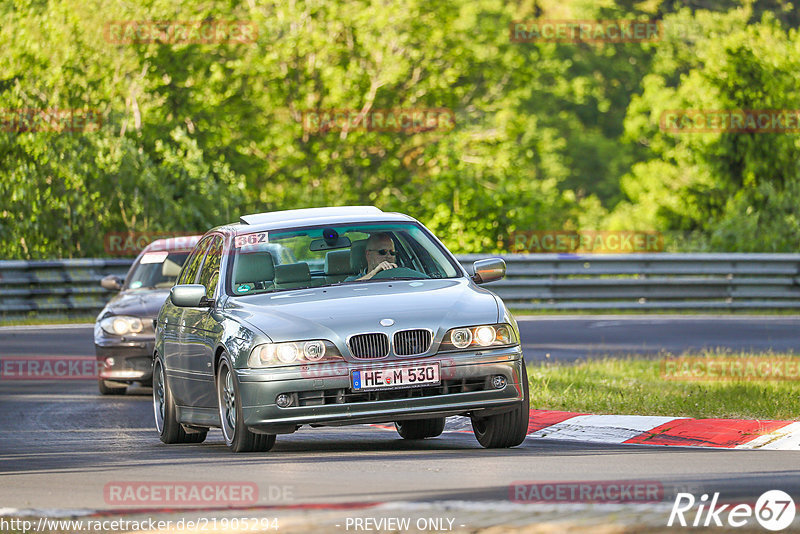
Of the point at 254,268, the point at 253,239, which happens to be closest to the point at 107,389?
the point at 253,239

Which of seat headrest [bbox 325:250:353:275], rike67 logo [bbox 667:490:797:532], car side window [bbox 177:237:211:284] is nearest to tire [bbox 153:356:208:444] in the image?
car side window [bbox 177:237:211:284]

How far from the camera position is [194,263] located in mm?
12078

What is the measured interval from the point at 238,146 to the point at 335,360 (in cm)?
3034

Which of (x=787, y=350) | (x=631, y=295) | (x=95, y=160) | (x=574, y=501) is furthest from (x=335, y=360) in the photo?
(x=95, y=160)

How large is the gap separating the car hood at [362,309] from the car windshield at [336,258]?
0.85 ft

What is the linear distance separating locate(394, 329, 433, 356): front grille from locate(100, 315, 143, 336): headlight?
21.6ft

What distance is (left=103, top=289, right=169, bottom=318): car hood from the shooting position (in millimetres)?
15578

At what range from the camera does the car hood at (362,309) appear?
9.47m

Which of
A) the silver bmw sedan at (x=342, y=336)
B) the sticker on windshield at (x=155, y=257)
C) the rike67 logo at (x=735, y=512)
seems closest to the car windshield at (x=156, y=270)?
the sticker on windshield at (x=155, y=257)

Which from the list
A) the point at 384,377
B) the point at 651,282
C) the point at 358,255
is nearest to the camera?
the point at 384,377

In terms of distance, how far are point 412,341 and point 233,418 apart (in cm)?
133

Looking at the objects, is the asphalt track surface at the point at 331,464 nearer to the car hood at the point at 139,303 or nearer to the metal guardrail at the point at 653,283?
the car hood at the point at 139,303

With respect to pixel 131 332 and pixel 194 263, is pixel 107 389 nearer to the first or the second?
pixel 131 332

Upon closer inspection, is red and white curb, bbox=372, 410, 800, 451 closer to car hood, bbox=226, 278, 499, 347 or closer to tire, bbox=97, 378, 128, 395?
car hood, bbox=226, 278, 499, 347
